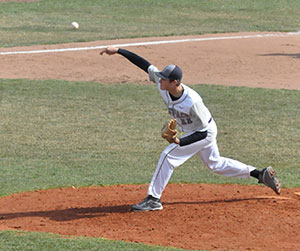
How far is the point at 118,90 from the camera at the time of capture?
1498 cm

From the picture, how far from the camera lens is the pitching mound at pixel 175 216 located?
22.5ft

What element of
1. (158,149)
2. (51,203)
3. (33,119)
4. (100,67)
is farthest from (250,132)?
(100,67)

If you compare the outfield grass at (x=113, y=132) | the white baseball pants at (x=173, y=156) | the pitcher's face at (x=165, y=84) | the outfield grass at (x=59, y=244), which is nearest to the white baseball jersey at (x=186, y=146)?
the white baseball pants at (x=173, y=156)

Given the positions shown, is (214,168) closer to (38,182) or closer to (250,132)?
(38,182)

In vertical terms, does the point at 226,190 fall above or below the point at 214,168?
below

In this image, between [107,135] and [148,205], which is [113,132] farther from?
[148,205]

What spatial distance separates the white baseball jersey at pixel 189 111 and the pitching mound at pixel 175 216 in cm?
96

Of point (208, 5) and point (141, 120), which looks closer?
point (141, 120)

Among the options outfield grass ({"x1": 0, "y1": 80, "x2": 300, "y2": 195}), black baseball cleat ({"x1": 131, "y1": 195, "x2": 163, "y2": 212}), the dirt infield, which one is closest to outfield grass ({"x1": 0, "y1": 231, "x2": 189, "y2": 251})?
the dirt infield

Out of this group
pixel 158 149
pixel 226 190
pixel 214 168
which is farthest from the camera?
pixel 158 149

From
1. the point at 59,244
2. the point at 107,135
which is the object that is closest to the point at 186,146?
the point at 59,244

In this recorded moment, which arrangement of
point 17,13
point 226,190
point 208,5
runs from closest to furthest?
point 226,190
point 17,13
point 208,5

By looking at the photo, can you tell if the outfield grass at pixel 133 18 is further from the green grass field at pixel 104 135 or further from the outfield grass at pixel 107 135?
the outfield grass at pixel 107 135

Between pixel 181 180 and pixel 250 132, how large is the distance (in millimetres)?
2887
